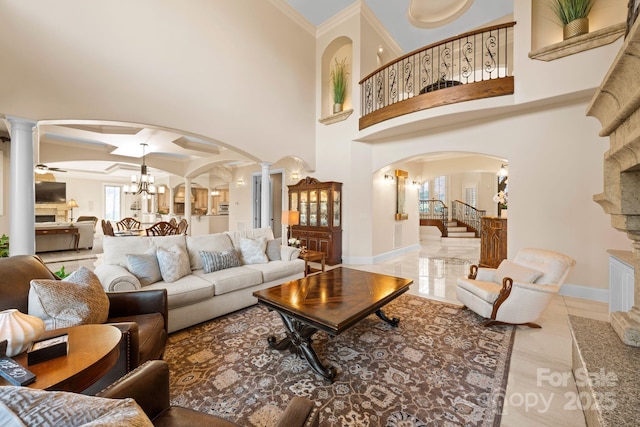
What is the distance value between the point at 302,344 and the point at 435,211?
1095cm

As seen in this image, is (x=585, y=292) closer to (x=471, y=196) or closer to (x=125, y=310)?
(x=125, y=310)

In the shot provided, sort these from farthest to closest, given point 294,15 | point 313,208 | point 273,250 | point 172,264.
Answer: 1. point 313,208
2. point 294,15
3. point 273,250
4. point 172,264

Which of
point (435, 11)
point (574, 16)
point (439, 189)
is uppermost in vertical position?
point (435, 11)

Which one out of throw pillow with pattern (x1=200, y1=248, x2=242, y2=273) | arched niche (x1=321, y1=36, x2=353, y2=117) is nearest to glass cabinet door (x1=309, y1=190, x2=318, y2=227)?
arched niche (x1=321, y1=36, x2=353, y2=117)

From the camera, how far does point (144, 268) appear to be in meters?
2.64

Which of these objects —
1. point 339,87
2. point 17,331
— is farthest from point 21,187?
point 339,87

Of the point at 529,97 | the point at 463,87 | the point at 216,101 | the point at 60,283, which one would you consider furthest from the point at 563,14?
the point at 60,283

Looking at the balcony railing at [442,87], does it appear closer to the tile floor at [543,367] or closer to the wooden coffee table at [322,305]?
the tile floor at [543,367]

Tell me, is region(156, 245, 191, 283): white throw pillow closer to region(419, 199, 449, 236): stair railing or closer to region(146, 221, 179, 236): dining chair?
region(146, 221, 179, 236): dining chair

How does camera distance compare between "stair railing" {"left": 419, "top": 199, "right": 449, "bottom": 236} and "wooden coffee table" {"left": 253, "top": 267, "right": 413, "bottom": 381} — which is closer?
"wooden coffee table" {"left": 253, "top": 267, "right": 413, "bottom": 381}

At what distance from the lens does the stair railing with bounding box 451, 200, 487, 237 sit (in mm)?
10883

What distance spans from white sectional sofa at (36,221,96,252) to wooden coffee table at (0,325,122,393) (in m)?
7.95

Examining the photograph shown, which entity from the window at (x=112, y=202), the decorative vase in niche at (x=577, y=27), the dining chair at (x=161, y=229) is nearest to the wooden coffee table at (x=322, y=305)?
the dining chair at (x=161, y=229)

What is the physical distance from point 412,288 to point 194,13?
588 centimetres
